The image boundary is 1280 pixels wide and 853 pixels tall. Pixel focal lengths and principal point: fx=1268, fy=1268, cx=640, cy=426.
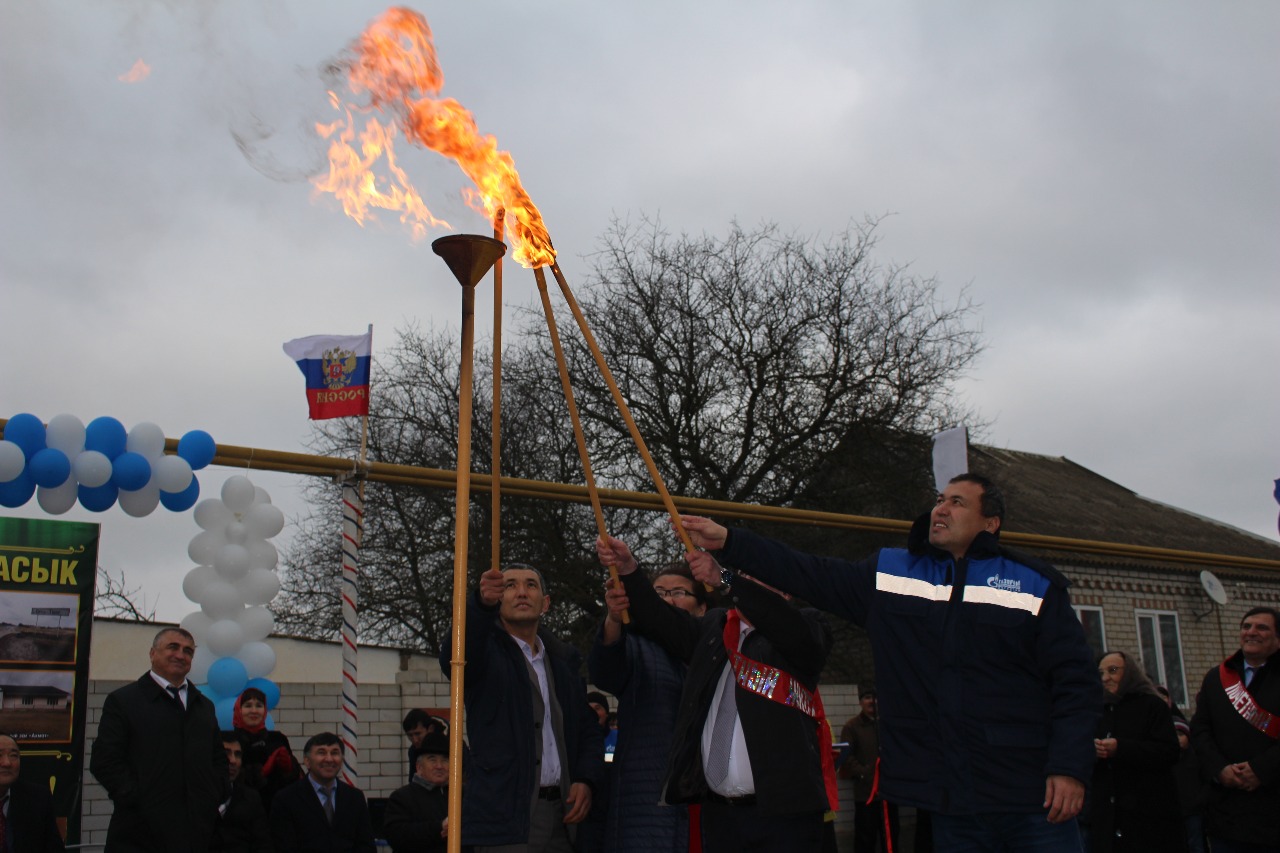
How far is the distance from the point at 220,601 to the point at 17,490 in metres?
1.62

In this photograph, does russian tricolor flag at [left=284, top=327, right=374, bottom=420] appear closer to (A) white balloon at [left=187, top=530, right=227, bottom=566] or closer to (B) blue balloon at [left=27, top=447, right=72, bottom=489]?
(A) white balloon at [left=187, top=530, right=227, bottom=566]

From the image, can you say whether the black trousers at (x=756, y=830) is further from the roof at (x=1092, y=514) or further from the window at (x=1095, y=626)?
the window at (x=1095, y=626)

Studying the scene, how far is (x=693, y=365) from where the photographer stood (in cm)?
2394

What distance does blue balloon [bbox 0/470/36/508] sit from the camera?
769 cm

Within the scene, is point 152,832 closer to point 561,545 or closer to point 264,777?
point 264,777

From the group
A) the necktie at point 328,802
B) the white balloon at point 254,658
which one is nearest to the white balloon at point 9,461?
the white balloon at point 254,658

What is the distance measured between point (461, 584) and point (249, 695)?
15.3ft

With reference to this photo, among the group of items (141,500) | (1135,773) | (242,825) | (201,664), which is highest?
(141,500)

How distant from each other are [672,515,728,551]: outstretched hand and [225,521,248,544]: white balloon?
5.16 meters

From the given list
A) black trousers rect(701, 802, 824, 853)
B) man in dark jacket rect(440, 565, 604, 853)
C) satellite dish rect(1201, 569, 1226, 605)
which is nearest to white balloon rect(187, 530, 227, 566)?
man in dark jacket rect(440, 565, 604, 853)

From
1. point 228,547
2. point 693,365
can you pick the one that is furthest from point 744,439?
point 228,547

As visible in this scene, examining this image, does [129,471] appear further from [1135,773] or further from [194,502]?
[1135,773]

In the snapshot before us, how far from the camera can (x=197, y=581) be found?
29.2ft

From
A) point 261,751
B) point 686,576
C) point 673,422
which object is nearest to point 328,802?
point 261,751
